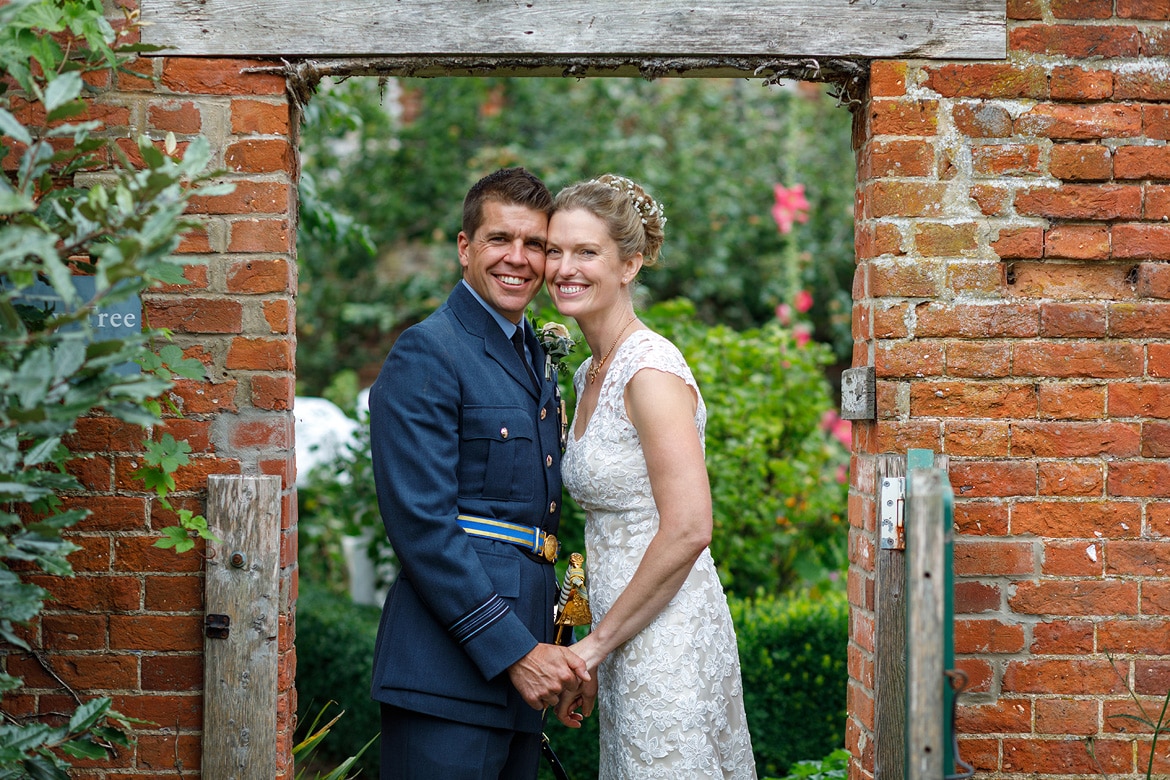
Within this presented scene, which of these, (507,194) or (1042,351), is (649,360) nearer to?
(507,194)

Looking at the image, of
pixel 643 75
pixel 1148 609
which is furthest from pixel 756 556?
pixel 643 75

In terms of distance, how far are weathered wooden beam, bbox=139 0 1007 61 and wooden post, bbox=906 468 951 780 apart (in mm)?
1363

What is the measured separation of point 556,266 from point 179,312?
1.03 m

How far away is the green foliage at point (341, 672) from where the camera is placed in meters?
5.23

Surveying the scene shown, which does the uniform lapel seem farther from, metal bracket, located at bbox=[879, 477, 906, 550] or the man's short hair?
metal bracket, located at bbox=[879, 477, 906, 550]

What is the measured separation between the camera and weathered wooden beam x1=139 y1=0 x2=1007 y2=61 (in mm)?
2844

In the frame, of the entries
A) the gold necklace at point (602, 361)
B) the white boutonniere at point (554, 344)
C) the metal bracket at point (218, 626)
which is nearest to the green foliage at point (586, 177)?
the white boutonniere at point (554, 344)

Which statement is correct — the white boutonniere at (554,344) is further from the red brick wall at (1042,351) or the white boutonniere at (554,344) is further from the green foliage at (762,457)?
the green foliage at (762,457)

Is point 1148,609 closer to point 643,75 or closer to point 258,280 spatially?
point 643,75

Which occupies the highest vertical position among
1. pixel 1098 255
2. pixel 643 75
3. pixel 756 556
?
pixel 643 75

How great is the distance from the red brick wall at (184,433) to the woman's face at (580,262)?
0.74 metres

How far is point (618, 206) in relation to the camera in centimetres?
298

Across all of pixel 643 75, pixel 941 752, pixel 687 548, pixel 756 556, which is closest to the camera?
pixel 941 752

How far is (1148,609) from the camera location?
2.82 m
